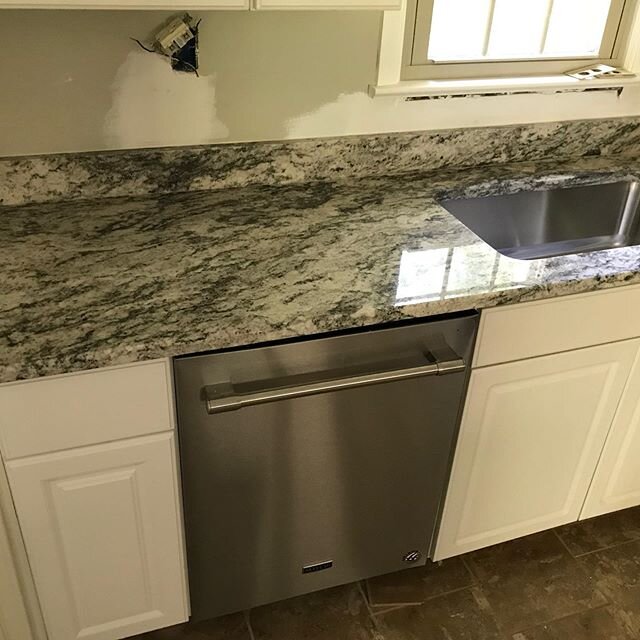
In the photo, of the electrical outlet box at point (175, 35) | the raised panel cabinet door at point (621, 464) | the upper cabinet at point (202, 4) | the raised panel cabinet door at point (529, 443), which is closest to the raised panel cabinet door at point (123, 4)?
the upper cabinet at point (202, 4)

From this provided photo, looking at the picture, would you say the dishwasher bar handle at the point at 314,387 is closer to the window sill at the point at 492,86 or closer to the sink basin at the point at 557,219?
the sink basin at the point at 557,219

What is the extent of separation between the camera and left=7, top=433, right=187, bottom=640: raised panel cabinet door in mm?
1241

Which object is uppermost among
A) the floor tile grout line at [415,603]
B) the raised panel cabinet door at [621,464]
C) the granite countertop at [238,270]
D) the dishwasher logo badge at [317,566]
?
the granite countertop at [238,270]

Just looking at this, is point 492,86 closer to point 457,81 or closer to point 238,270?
point 457,81

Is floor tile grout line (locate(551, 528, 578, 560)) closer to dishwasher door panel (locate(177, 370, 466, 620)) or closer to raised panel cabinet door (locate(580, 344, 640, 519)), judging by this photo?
raised panel cabinet door (locate(580, 344, 640, 519))

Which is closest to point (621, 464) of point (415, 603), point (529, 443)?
point (529, 443)

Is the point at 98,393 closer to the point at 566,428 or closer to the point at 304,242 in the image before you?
the point at 304,242

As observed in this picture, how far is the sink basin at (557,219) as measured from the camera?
177 cm

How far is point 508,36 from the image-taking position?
1.76m

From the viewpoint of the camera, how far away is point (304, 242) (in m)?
1.45

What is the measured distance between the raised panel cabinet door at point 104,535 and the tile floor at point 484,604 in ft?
0.92

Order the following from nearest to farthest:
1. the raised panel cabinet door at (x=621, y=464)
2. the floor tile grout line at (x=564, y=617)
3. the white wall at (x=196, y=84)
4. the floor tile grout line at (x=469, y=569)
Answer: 1. the white wall at (x=196, y=84)
2. the raised panel cabinet door at (x=621, y=464)
3. the floor tile grout line at (x=564, y=617)
4. the floor tile grout line at (x=469, y=569)

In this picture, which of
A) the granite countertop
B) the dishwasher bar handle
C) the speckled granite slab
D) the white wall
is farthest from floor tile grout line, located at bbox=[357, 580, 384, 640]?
the white wall

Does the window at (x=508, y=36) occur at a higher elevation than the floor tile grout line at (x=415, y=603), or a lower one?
higher
